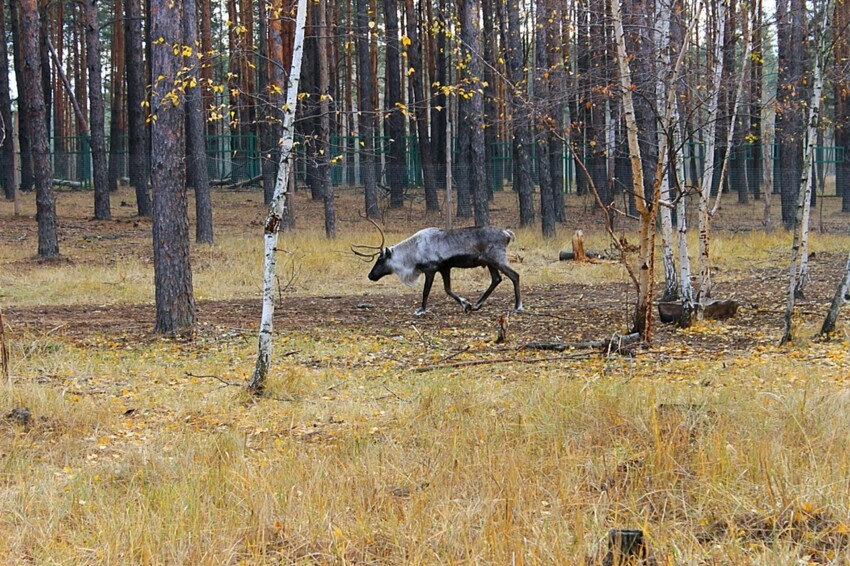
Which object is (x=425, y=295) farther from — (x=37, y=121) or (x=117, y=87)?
(x=117, y=87)

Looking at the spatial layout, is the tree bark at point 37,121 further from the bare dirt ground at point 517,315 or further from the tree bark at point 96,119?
the tree bark at point 96,119

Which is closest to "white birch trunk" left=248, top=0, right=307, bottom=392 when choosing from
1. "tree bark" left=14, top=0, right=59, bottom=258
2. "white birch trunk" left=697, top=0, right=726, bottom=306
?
"white birch trunk" left=697, top=0, right=726, bottom=306

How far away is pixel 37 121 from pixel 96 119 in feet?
24.6

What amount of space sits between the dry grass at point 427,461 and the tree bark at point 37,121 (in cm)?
1010

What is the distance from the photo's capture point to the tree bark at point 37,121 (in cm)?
1828

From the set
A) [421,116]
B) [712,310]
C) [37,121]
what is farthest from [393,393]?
[421,116]

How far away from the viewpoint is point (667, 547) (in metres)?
4.69

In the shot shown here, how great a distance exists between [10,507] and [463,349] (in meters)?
6.08

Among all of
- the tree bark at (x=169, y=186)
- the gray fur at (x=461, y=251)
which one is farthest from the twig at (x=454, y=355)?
the tree bark at (x=169, y=186)

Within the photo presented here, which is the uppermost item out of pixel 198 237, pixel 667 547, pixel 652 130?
pixel 652 130

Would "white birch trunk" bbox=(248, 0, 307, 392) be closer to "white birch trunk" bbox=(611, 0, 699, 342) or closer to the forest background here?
the forest background

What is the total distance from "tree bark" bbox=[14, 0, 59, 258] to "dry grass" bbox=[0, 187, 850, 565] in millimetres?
10096

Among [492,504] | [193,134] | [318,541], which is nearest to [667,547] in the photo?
[492,504]

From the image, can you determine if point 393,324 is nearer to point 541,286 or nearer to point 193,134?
point 541,286
